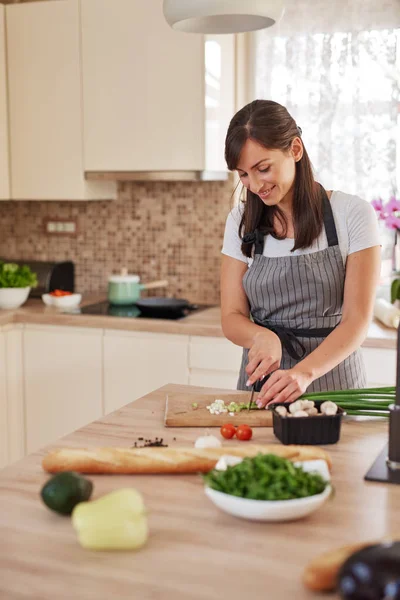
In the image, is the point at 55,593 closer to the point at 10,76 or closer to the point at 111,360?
the point at 111,360

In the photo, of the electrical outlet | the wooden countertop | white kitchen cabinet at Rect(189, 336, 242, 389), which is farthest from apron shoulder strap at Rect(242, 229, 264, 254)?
the electrical outlet

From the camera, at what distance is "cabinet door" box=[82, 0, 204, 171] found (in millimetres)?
3633

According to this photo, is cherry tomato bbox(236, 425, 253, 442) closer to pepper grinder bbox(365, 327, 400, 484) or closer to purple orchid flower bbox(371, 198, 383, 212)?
pepper grinder bbox(365, 327, 400, 484)

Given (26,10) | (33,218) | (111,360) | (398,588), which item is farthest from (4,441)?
(398,588)

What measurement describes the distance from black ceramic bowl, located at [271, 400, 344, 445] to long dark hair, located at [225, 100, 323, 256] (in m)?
0.76

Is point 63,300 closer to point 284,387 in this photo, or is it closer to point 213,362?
point 213,362

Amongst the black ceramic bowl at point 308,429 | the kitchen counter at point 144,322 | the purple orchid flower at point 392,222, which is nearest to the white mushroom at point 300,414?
the black ceramic bowl at point 308,429

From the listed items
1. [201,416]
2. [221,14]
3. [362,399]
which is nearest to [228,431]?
[201,416]

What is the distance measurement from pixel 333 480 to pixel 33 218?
3258 millimetres

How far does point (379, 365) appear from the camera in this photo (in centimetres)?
321

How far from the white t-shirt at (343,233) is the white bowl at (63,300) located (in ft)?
5.08

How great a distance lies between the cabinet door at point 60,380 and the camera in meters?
3.71

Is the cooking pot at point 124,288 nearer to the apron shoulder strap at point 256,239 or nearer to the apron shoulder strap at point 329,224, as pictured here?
the apron shoulder strap at point 256,239

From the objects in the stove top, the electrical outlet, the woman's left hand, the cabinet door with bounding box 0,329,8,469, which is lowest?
the cabinet door with bounding box 0,329,8,469
